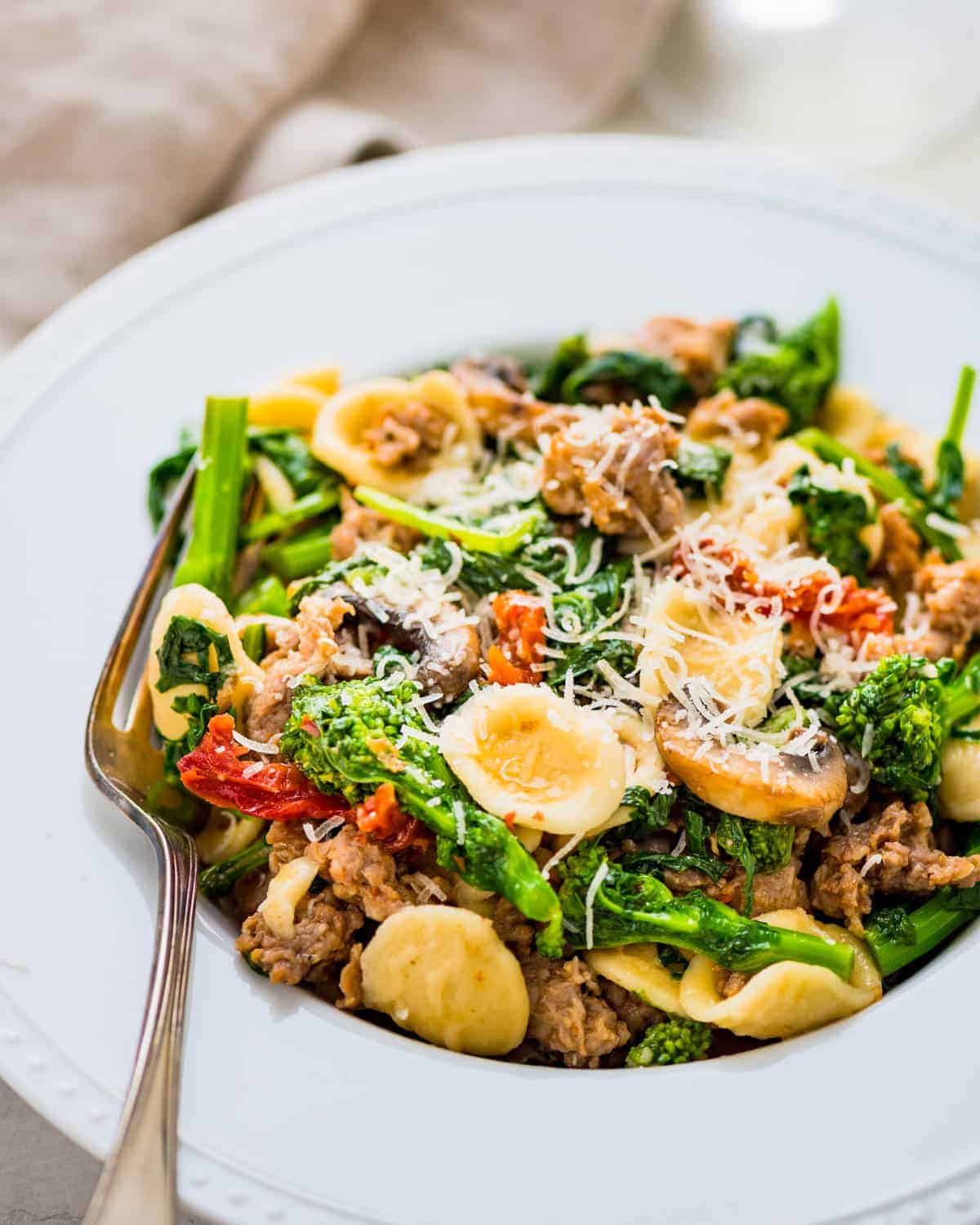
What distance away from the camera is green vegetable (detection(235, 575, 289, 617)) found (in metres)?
4.10

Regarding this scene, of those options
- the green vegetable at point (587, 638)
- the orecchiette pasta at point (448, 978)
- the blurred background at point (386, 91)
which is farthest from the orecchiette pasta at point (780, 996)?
the blurred background at point (386, 91)

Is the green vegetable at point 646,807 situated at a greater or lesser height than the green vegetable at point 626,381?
lesser

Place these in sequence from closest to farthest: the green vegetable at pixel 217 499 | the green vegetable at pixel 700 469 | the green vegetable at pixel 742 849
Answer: the green vegetable at pixel 742 849
the green vegetable at pixel 217 499
the green vegetable at pixel 700 469

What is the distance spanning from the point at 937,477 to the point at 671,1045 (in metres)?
2.26

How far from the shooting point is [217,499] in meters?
4.29

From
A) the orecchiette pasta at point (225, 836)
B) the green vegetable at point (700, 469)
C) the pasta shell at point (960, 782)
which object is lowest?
the orecchiette pasta at point (225, 836)

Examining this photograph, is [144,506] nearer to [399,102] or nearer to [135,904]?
[135,904]

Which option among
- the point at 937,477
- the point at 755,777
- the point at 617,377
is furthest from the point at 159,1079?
the point at 937,477

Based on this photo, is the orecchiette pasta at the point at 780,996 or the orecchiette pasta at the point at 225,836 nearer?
the orecchiette pasta at the point at 780,996

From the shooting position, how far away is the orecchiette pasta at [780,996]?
10.6 ft

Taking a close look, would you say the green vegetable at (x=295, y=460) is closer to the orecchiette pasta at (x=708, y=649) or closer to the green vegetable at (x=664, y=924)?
the orecchiette pasta at (x=708, y=649)

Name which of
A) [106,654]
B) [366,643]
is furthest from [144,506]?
[366,643]

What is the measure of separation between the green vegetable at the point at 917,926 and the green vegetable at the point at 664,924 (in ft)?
0.47

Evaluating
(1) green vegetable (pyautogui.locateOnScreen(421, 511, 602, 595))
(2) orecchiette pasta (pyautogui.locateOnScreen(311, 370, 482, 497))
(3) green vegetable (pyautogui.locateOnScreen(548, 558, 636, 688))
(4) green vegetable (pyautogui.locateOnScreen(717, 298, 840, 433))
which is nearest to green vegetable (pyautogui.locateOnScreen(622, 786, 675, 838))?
(3) green vegetable (pyautogui.locateOnScreen(548, 558, 636, 688))
